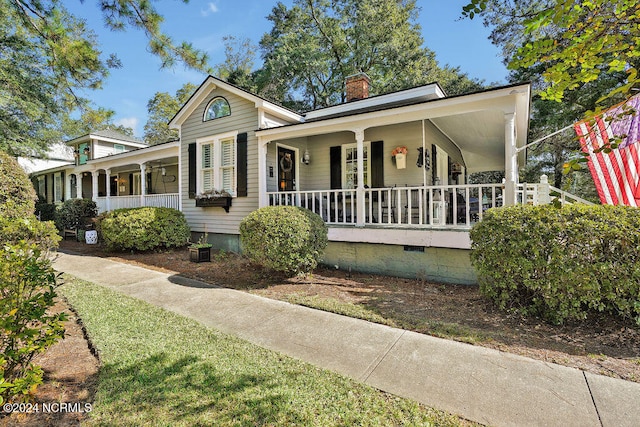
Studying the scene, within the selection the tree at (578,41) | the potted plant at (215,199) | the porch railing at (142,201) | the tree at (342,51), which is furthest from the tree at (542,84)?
the porch railing at (142,201)

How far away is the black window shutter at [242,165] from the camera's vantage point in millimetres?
8914

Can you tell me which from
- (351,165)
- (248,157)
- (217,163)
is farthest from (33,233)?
(351,165)

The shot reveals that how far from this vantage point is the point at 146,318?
13.5 feet

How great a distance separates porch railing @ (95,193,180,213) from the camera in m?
11.1

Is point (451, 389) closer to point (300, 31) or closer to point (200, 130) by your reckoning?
point (200, 130)

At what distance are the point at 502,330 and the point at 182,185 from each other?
32.8ft

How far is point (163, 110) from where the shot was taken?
100ft

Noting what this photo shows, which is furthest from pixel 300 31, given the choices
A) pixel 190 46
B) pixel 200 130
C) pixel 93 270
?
pixel 93 270

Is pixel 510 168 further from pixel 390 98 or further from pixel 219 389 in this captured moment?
pixel 219 389

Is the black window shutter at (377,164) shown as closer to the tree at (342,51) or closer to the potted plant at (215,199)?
the potted plant at (215,199)

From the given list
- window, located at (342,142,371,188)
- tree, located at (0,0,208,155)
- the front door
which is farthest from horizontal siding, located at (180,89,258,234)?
tree, located at (0,0,208,155)

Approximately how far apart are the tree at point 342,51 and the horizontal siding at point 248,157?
12.4 m

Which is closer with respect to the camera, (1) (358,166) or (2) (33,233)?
(2) (33,233)

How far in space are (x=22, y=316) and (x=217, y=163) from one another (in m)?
7.64
